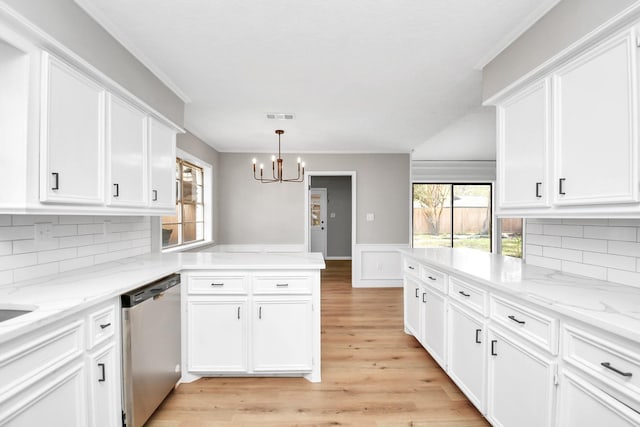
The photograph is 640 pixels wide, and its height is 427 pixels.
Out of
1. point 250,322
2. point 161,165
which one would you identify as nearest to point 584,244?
point 250,322

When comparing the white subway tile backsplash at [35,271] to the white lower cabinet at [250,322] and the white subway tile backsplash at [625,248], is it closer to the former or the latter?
the white lower cabinet at [250,322]

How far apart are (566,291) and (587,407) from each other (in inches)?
20.3

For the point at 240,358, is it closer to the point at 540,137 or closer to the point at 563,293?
the point at 563,293

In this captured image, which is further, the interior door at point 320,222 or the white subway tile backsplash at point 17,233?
the interior door at point 320,222

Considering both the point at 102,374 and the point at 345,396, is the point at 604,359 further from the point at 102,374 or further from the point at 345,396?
the point at 102,374

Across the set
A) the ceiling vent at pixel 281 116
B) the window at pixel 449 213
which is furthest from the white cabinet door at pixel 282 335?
the window at pixel 449 213

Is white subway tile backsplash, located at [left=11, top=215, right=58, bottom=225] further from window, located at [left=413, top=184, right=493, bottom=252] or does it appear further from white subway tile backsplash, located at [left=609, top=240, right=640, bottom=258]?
window, located at [left=413, top=184, right=493, bottom=252]

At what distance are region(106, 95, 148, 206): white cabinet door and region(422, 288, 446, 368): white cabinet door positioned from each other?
2.39 m

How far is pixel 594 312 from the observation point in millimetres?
1246

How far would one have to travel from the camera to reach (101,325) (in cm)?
161

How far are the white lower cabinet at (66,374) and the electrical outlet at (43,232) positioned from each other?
654 mm

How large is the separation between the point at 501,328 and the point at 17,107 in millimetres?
2559

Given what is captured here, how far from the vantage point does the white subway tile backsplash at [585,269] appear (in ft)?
6.07

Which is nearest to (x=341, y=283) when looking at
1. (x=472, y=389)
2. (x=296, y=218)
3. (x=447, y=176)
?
(x=296, y=218)
